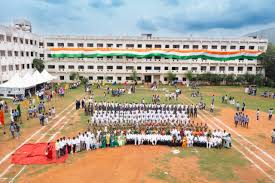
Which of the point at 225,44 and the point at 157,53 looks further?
the point at 225,44

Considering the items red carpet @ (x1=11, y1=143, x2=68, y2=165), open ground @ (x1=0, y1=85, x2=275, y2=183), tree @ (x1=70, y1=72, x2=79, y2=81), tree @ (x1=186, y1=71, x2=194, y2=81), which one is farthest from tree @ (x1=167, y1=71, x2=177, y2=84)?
red carpet @ (x1=11, y1=143, x2=68, y2=165)

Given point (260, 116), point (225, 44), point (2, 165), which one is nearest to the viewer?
point (2, 165)

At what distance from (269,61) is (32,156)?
53718 millimetres

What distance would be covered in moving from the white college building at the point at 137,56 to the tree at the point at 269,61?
1610 mm

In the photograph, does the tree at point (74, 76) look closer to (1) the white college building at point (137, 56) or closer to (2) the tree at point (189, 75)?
(1) the white college building at point (137, 56)

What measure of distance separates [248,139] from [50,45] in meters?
51.2

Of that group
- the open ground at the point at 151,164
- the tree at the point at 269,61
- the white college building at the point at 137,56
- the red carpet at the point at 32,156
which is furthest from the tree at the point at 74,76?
the tree at the point at 269,61

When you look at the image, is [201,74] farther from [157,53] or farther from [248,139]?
[248,139]

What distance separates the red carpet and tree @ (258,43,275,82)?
5214 centimetres

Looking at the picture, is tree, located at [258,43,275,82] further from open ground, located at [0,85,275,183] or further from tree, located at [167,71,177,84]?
open ground, located at [0,85,275,183]

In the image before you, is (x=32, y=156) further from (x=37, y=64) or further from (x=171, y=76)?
(x=171, y=76)

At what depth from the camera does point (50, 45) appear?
2291 inches

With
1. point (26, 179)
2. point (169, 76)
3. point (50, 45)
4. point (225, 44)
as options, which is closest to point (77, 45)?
point (50, 45)

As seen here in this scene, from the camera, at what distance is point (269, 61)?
53.6 meters
